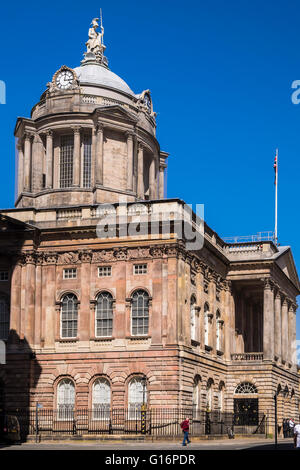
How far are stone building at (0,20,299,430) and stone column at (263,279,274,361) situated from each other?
127 inches

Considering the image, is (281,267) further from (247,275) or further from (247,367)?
(247,367)

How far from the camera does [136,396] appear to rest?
52.1m

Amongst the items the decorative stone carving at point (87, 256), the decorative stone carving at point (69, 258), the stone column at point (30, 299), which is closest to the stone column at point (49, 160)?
the decorative stone carving at point (69, 258)

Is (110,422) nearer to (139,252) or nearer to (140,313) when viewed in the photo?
(140,313)

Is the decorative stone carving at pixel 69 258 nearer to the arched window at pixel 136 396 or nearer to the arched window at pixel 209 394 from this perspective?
the arched window at pixel 136 396

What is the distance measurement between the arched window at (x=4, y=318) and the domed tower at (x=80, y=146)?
8816 millimetres

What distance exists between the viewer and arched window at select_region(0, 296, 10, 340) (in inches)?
2158

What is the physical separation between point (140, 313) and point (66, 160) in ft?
50.8

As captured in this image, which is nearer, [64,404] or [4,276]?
[64,404]

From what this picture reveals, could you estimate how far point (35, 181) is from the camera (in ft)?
210

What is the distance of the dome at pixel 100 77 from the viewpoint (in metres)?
67.0

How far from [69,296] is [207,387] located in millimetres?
11535

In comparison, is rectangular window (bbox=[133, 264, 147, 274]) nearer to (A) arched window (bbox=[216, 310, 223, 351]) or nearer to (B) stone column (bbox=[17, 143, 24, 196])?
(A) arched window (bbox=[216, 310, 223, 351])

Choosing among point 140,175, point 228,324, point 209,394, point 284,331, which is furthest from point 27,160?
point 284,331
